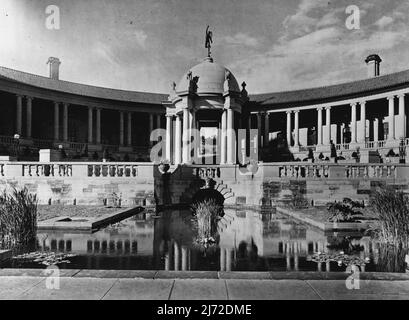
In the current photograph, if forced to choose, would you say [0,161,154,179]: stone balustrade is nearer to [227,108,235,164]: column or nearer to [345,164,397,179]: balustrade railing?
[227,108,235,164]: column

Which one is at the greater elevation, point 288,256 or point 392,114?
point 392,114

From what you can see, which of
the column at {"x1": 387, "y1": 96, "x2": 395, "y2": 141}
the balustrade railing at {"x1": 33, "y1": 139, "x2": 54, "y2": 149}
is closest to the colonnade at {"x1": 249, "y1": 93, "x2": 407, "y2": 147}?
the column at {"x1": 387, "y1": 96, "x2": 395, "y2": 141}

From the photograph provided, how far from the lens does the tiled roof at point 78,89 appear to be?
1496 inches

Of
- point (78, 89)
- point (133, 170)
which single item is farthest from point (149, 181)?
point (78, 89)

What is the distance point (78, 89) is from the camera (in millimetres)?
42625

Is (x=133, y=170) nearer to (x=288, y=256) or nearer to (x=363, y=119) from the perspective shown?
(x=288, y=256)

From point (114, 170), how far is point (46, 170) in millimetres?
3825

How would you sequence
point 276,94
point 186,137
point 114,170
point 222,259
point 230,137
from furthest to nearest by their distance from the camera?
point 276,94
point 186,137
point 230,137
point 114,170
point 222,259

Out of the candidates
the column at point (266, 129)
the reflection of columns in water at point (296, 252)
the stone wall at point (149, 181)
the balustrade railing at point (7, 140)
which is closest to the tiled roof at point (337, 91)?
the column at point (266, 129)

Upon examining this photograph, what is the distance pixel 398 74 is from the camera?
36.7 metres

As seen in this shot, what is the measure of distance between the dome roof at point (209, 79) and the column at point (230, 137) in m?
1.92

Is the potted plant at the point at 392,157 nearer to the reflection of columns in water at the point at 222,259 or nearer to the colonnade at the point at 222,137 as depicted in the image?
the colonnade at the point at 222,137
